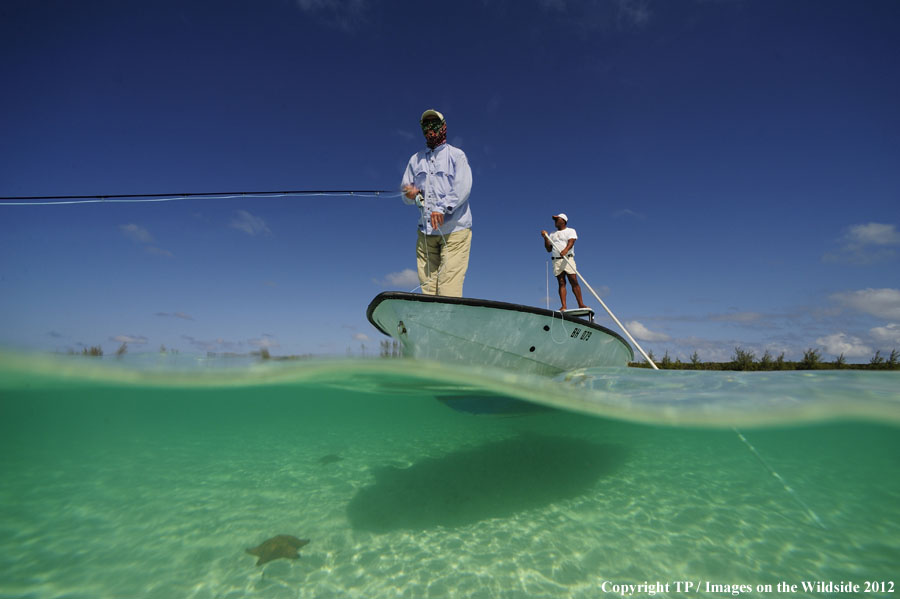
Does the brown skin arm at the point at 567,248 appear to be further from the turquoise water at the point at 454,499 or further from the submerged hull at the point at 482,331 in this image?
the turquoise water at the point at 454,499

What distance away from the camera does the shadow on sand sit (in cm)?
525

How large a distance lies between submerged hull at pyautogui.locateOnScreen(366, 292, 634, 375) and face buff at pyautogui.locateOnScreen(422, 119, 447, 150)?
8.90 ft

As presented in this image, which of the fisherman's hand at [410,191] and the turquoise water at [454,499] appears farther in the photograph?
the fisherman's hand at [410,191]

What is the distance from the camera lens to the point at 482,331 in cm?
525

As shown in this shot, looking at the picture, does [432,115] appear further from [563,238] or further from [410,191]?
[563,238]

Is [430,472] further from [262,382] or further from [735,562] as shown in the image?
[735,562]

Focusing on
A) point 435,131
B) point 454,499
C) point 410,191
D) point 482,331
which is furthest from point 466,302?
point 454,499

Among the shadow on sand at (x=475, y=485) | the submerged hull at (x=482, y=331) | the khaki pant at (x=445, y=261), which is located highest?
the khaki pant at (x=445, y=261)

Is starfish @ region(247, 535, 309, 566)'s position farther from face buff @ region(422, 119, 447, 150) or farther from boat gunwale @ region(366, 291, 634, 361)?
face buff @ region(422, 119, 447, 150)

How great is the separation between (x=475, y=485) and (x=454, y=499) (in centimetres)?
81

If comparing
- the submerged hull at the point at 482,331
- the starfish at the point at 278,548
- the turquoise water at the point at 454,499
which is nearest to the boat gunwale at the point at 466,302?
the submerged hull at the point at 482,331

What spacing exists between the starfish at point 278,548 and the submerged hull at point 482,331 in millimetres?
2892

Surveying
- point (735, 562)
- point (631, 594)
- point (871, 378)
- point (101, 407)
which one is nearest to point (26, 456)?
point (101, 407)

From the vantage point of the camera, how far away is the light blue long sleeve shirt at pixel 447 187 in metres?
5.52
